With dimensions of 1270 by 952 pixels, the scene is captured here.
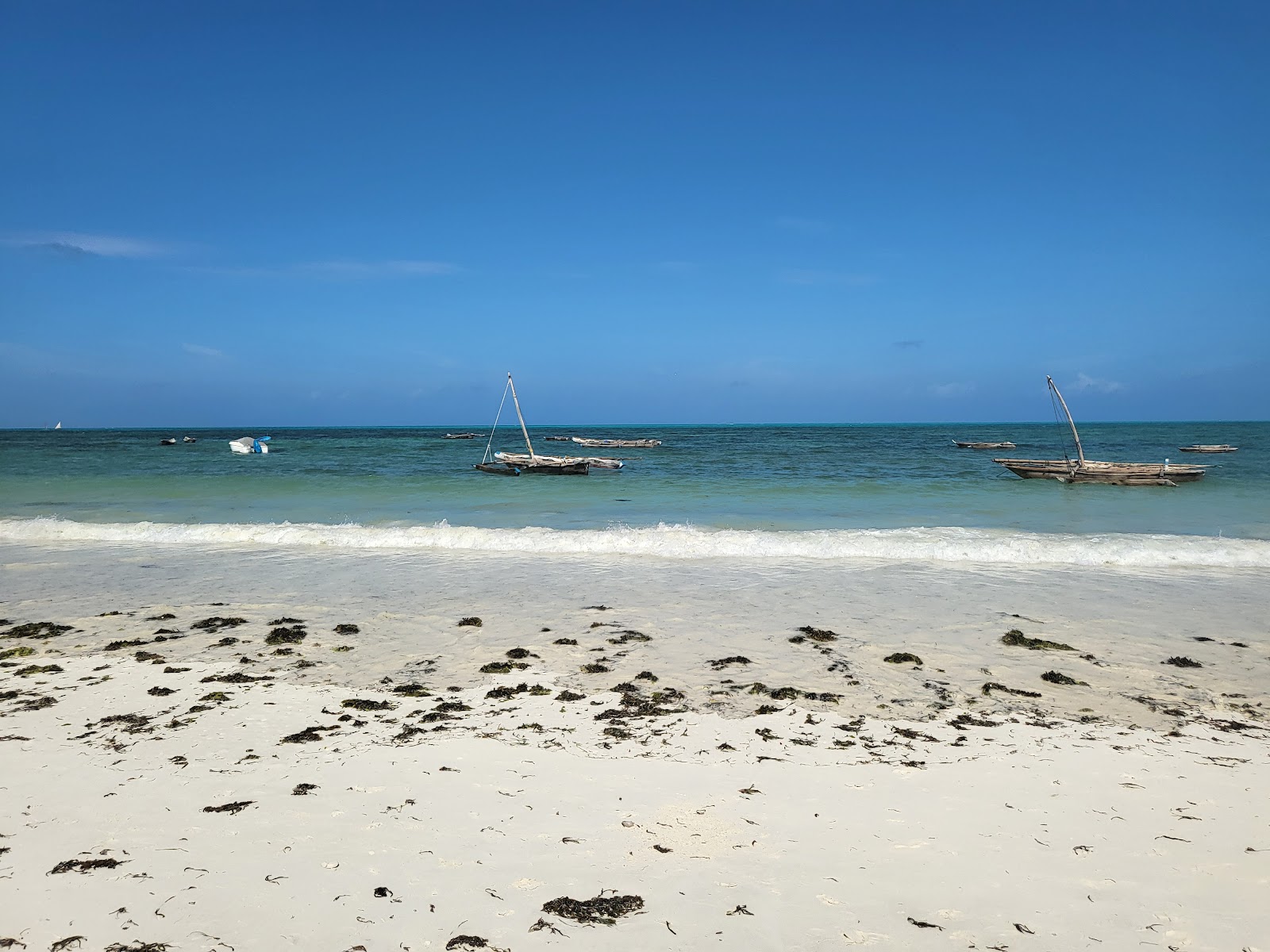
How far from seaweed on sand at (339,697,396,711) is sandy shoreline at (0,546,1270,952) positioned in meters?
0.08

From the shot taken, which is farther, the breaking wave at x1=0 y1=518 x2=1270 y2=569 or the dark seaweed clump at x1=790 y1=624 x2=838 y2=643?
the breaking wave at x1=0 y1=518 x2=1270 y2=569

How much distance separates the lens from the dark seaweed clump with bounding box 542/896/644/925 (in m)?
3.62

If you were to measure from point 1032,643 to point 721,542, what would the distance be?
24.1ft

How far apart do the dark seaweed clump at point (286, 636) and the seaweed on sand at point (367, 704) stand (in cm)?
242

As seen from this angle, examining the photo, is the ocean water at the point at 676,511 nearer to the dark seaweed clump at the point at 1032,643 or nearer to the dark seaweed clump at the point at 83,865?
the dark seaweed clump at the point at 1032,643

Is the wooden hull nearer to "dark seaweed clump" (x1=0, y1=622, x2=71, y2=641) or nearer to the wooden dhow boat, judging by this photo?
"dark seaweed clump" (x1=0, y1=622, x2=71, y2=641)

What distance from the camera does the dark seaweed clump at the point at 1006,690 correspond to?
22.7 ft

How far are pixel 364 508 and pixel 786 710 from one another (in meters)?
18.3

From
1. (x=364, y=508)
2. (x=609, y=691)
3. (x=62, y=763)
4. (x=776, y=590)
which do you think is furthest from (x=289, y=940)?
(x=364, y=508)

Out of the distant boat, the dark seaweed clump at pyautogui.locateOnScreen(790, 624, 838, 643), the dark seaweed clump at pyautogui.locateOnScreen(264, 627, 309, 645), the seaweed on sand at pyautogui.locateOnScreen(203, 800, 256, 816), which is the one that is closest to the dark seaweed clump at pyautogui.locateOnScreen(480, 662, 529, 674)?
the dark seaweed clump at pyautogui.locateOnScreen(264, 627, 309, 645)

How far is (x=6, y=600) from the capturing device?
10.7 meters

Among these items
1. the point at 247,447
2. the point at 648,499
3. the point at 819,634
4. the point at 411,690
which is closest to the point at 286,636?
the point at 411,690

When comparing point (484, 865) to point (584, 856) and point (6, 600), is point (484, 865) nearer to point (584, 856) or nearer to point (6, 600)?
point (584, 856)

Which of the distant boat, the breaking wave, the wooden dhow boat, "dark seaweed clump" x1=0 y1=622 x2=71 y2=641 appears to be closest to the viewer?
"dark seaweed clump" x1=0 y1=622 x2=71 y2=641
